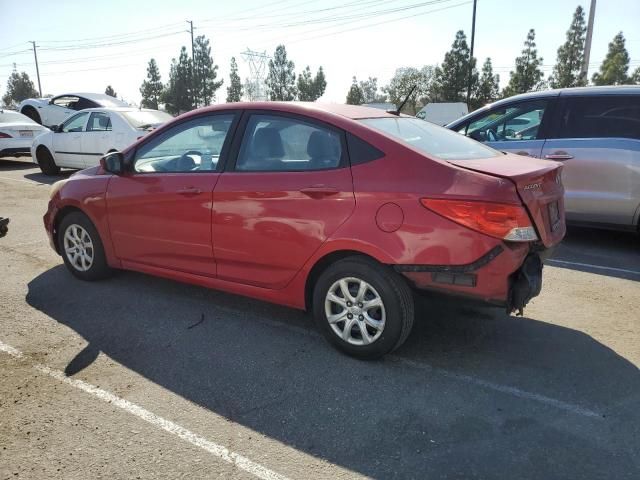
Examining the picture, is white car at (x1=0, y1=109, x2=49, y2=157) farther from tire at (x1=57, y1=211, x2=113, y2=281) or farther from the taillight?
the taillight

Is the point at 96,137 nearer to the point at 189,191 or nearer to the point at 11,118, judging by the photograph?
the point at 11,118

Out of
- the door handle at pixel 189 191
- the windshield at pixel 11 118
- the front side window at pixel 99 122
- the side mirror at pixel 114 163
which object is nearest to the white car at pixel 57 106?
the windshield at pixel 11 118

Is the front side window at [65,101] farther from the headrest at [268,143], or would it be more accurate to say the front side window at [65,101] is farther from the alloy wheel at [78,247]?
the headrest at [268,143]

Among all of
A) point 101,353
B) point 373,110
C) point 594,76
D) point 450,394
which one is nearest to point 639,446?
point 450,394

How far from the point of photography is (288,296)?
12.1 feet

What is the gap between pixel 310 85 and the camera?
66312 millimetres

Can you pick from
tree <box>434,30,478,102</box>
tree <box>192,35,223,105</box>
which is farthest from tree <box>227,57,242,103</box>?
tree <box>434,30,478,102</box>

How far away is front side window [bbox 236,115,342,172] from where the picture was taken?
3471mm

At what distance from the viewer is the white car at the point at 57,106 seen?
16600 millimetres

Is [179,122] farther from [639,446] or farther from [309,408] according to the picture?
[639,446]

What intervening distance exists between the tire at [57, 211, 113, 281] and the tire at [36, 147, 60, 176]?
8.72 meters

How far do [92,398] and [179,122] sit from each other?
2.25m

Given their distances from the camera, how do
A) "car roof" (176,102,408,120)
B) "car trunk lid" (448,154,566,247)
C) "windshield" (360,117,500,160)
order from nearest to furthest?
"car trunk lid" (448,154,566,247), "windshield" (360,117,500,160), "car roof" (176,102,408,120)

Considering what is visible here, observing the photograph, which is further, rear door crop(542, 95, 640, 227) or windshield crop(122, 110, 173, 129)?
windshield crop(122, 110, 173, 129)
